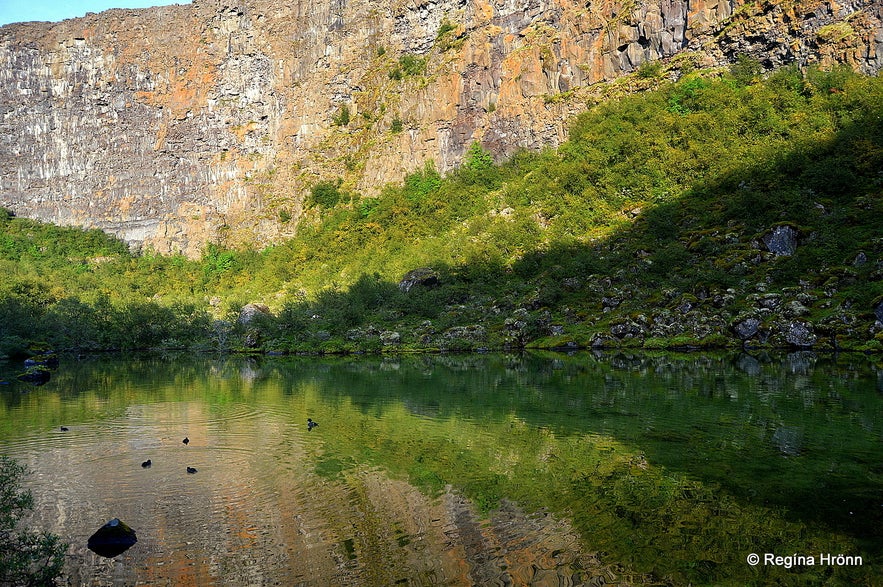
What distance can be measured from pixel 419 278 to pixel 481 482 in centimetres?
5842

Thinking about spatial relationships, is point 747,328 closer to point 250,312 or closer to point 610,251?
point 610,251

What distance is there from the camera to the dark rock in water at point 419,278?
7250 cm

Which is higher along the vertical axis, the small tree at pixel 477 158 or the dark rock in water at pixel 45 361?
the small tree at pixel 477 158

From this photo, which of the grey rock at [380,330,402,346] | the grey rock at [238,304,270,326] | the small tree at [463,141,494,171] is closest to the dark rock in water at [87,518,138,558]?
the grey rock at [380,330,402,346]

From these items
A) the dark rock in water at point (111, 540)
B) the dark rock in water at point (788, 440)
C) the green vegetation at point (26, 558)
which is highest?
the green vegetation at point (26, 558)

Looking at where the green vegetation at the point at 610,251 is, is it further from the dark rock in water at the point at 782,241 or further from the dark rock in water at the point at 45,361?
the dark rock in water at the point at 45,361

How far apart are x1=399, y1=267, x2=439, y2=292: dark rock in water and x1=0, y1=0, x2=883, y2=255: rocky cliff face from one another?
27.8 m

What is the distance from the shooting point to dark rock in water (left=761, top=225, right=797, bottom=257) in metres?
51.0

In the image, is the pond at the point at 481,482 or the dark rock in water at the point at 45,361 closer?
the pond at the point at 481,482

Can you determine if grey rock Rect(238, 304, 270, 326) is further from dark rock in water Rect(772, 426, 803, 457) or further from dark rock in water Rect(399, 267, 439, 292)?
dark rock in water Rect(772, 426, 803, 457)

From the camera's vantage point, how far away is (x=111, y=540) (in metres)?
11.7

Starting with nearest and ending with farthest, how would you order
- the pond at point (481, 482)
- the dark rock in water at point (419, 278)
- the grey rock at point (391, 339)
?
the pond at point (481, 482) < the grey rock at point (391, 339) < the dark rock in water at point (419, 278)

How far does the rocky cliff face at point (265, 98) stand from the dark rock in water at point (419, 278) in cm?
2775

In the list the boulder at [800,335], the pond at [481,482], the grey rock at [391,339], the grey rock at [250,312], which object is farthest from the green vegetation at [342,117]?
the pond at [481,482]
